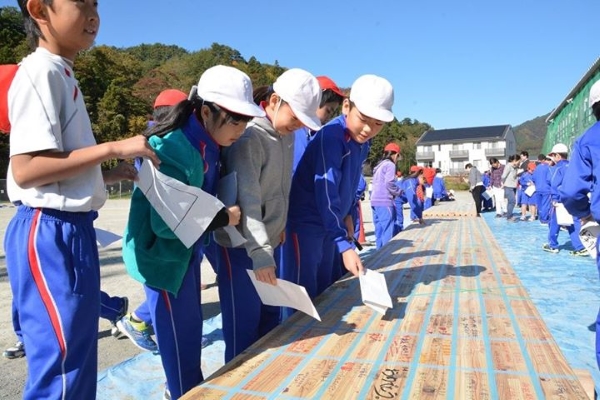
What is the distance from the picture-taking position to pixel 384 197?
6539mm

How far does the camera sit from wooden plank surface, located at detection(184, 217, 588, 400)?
141cm

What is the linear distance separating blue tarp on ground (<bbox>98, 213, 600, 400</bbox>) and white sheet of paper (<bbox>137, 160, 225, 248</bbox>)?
137cm

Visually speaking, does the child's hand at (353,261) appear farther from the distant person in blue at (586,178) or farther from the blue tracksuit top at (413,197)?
the blue tracksuit top at (413,197)

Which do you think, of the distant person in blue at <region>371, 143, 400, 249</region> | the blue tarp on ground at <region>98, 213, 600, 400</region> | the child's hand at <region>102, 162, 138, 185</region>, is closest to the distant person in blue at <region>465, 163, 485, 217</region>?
the blue tarp on ground at <region>98, 213, 600, 400</region>

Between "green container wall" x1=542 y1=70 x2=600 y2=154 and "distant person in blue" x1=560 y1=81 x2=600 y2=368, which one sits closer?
"distant person in blue" x1=560 y1=81 x2=600 y2=368

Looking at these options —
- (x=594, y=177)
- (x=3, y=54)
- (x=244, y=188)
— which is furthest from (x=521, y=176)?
(x=3, y=54)

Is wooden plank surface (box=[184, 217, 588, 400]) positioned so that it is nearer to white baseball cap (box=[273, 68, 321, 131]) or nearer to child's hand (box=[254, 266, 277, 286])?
child's hand (box=[254, 266, 277, 286])

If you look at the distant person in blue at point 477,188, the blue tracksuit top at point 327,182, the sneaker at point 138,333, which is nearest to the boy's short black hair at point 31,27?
the blue tracksuit top at point 327,182

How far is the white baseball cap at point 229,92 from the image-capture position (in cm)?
184

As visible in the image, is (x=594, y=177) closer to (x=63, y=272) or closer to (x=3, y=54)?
(x=63, y=272)

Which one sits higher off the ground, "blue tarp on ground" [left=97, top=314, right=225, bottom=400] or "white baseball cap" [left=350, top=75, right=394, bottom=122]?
"white baseball cap" [left=350, top=75, right=394, bottom=122]

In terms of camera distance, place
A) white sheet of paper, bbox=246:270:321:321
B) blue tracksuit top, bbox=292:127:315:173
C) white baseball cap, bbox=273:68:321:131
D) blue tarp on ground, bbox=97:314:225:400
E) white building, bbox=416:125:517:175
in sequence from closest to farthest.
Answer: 1. white sheet of paper, bbox=246:270:321:321
2. white baseball cap, bbox=273:68:321:131
3. blue tarp on ground, bbox=97:314:225:400
4. blue tracksuit top, bbox=292:127:315:173
5. white building, bbox=416:125:517:175

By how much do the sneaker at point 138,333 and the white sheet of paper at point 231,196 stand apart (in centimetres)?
153

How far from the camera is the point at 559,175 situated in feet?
22.5
